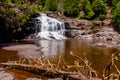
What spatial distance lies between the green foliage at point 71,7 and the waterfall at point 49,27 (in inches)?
420

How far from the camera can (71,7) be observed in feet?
248

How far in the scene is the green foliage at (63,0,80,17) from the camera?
74688 millimetres

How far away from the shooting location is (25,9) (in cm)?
5972

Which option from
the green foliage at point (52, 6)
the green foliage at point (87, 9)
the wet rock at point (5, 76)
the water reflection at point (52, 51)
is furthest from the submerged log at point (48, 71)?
the green foliage at point (52, 6)

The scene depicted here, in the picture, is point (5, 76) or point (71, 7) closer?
point (5, 76)

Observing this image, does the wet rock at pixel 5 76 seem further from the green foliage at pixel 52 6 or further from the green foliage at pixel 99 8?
the green foliage at pixel 99 8

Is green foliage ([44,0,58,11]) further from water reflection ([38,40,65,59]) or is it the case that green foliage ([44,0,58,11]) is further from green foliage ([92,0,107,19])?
water reflection ([38,40,65,59])

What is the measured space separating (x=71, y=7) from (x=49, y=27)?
47.3 ft

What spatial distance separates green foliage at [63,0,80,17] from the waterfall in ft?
35.0

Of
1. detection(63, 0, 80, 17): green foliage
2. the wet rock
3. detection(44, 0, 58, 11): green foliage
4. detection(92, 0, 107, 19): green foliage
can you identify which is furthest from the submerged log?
detection(92, 0, 107, 19): green foliage

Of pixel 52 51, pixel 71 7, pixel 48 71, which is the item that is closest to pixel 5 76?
pixel 48 71

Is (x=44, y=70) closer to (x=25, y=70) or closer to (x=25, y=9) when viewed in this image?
(x=25, y=70)

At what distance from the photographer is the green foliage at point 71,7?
74.7 metres

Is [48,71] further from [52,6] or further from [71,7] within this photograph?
[52,6]
